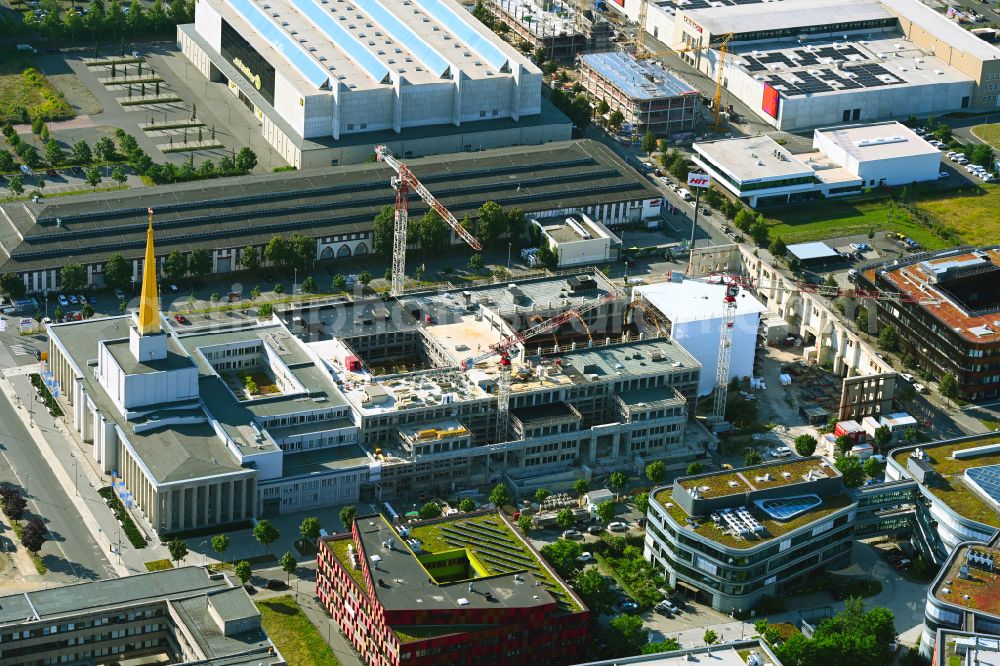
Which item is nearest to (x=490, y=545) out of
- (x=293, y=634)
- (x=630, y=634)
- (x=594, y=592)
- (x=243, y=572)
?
(x=594, y=592)

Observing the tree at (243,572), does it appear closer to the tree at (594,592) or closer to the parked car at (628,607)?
the tree at (594,592)

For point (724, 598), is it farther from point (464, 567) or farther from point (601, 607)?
point (464, 567)

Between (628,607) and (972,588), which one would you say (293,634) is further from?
(972,588)

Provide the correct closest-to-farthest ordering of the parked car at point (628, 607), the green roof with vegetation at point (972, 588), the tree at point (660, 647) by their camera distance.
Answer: the tree at point (660, 647) < the green roof with vegetation at point (972, 588) < the parked car at point (628, 607)

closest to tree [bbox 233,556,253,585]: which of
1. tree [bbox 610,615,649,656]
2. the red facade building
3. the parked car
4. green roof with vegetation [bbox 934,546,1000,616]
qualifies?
the red facade building

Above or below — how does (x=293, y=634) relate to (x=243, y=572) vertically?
below

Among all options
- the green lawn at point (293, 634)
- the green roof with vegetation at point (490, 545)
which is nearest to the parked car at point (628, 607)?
the green roof with vegetation at point (490, 545)
